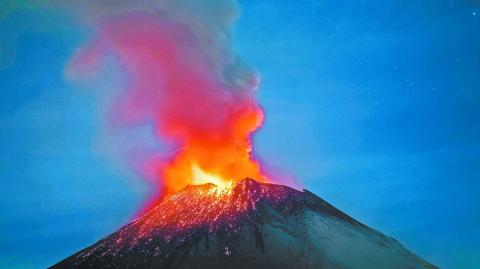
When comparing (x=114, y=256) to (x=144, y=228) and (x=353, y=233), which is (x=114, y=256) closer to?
(x=144, y=228)

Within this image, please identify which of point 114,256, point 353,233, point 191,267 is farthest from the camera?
point 353,233

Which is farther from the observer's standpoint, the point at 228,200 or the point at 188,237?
the point at 228,200

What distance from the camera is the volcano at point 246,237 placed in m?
53.8

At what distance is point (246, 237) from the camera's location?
56.6 m

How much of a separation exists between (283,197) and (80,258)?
27.4 metres

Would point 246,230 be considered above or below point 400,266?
above

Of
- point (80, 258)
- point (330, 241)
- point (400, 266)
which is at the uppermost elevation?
point (80, 258)

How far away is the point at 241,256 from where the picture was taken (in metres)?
53.1

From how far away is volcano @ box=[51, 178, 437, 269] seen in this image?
53750 millimetres

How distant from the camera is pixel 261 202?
64500 millimetres

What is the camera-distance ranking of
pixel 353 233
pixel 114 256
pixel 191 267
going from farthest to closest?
pixel 353 233
pixel 114 256
pixel 191 267

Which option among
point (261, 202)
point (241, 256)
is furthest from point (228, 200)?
point (241, 256)

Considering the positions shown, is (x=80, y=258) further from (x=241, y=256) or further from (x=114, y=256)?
(x=241, y=256)

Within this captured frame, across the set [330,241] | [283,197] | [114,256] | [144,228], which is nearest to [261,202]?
[283,197]
